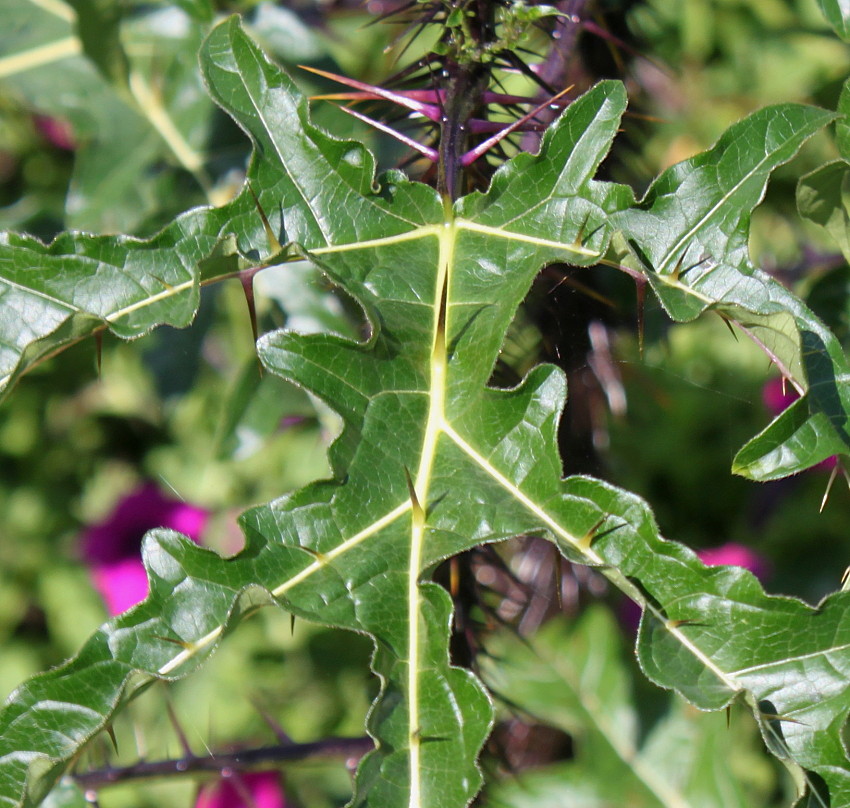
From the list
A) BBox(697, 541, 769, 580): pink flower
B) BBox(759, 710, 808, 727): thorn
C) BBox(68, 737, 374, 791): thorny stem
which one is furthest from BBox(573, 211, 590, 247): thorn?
BBox(697, 541, 769, 580): pink flower

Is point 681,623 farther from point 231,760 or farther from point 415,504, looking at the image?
point 231,760

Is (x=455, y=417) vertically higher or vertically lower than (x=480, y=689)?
higher

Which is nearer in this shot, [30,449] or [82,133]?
[82,133]

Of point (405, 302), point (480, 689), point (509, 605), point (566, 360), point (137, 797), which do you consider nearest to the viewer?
point (480, 689)

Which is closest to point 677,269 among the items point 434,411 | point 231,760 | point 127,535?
point 434,411

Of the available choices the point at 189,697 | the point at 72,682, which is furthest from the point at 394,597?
the point at 189,697

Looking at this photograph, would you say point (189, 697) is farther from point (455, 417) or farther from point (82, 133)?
point (455, 417)

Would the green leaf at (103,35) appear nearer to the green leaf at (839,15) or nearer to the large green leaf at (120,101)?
the large green leaf at (120,101)
